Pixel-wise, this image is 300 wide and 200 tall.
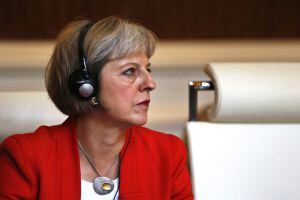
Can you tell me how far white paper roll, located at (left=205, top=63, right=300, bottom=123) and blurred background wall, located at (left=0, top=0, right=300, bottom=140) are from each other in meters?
0.36

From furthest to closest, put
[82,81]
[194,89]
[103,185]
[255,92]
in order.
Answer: [194,89]
[255,92]
[103,185]
[82,81]

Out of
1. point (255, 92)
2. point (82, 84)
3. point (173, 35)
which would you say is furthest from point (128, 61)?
point (173, 35)

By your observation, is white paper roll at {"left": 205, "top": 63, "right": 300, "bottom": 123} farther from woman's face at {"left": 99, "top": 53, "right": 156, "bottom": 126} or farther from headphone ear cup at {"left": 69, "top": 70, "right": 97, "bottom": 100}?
headphone ear cup at {"left": 69, "top": 70, "right": 97, "bottom": 100}

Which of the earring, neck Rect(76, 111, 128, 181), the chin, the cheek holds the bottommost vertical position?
neck Rect(76, 111, 128, 181)

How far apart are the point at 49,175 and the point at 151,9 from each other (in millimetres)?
832

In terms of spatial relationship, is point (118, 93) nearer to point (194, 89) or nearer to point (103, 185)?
point (103, 185)

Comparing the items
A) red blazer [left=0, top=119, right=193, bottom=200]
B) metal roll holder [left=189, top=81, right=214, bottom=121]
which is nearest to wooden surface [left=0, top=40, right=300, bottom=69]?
metal roll holder [left=189, top=81, right=214, bottom=121]

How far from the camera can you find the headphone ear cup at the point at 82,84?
47.0 inches

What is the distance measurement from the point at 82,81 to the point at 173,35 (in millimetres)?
736

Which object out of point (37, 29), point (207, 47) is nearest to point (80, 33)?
point (37, 29)

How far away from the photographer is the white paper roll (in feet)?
4.83

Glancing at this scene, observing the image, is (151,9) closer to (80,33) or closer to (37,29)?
(37,29)

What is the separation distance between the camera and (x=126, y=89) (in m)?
1.23

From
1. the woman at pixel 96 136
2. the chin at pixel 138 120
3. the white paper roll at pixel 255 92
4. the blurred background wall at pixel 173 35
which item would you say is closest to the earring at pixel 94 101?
the woman at pixel 96 136
